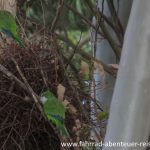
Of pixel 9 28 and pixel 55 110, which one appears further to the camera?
pixel 9 28

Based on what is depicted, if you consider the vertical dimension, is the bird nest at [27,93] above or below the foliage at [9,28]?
below

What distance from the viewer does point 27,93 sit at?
0.94 m

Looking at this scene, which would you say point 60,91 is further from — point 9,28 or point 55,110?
point 9,28

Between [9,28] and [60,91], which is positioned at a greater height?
[9,28]

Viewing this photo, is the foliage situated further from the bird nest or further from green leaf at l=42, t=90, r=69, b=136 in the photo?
green leaf at l=42, t=90, r=69, b=136

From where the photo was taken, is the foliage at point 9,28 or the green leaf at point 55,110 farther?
the foliage at point 9,28

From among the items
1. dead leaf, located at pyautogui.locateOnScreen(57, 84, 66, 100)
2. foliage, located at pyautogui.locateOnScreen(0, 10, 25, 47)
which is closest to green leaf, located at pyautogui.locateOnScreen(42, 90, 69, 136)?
dead leaf, located at pyautogui.locateOnScreen(57, 84, 66, 100)

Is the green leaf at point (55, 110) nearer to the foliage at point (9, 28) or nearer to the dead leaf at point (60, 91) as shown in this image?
the dead leaf at point (60, 91)

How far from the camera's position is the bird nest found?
0.94 metres

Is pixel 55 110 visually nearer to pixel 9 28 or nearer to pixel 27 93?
pixel 27 93

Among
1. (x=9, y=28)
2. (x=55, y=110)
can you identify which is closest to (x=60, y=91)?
(x=55, y=110)

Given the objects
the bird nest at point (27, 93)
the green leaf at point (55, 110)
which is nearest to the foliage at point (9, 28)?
the bird nest at point (27, 93)

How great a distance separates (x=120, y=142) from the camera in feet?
2.30

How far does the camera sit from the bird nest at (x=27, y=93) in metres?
0.94
